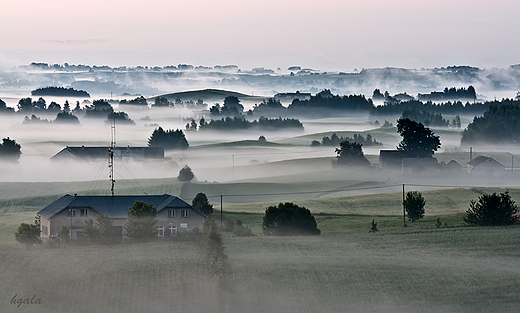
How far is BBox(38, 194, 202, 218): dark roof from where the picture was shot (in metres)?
62.6

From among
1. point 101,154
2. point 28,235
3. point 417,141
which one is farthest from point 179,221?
point 417,141

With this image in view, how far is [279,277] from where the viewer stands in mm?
40219

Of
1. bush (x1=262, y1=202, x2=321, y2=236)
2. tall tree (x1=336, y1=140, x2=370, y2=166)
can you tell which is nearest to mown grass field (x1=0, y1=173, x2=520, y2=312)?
bush (x1=262, y1=202, x2=321, y2=236)

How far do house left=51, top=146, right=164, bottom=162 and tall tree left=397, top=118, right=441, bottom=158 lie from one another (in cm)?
4715

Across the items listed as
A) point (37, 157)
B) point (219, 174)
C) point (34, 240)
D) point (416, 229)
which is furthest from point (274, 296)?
point (37, 157)

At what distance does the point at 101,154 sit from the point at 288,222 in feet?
286

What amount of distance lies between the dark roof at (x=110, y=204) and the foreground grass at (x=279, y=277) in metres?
12.4

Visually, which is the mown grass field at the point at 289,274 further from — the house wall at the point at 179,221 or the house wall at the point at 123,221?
the house wall at the point at 179,221

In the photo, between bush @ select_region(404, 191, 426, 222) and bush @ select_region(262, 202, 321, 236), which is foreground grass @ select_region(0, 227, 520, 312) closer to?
A: bush @ select_region(262, 202, 321, 236)

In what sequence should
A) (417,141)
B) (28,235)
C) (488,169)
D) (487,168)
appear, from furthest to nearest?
(417,141)
(487,168)
(488,169)
(28,235)

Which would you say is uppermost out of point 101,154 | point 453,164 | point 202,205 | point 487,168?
point 101,154

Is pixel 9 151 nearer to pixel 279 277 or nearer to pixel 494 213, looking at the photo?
pixel 494 213

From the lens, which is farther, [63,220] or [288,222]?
[63,220]

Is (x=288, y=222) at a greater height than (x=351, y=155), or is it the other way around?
(x=351, y=155)
